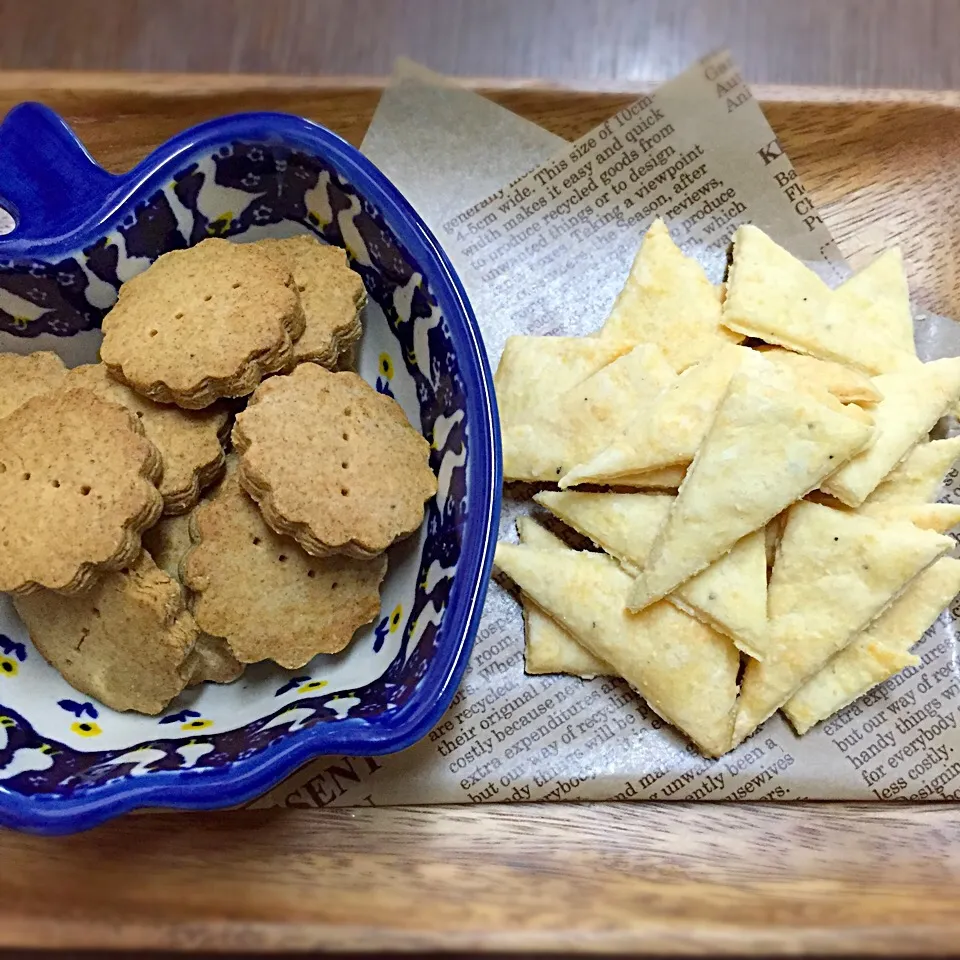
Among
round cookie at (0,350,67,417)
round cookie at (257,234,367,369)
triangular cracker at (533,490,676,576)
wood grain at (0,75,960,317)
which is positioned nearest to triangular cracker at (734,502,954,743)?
Result: triangular cracker at (533,490,676,576)

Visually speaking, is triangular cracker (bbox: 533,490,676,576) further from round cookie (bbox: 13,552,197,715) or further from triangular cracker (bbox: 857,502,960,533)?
round cookie (bbox: 13,552,197,715)

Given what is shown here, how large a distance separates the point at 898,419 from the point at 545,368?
0.29 metres

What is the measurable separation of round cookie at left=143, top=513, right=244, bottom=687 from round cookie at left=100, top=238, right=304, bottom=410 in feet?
0.34

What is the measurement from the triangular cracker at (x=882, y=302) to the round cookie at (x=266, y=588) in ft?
1.48

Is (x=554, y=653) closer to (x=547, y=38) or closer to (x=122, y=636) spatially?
(x=122, y=636)

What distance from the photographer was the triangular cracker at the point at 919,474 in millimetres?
754

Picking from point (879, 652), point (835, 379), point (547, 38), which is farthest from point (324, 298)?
point (547, 38)

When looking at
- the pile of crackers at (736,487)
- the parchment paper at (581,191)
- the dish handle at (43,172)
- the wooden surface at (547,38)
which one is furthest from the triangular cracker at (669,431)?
the wooden surface at (547,38)

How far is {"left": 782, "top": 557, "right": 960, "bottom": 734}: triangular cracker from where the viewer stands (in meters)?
0.73

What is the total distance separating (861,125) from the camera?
0.86 meters

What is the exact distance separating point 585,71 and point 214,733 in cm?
86

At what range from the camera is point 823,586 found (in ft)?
2.35

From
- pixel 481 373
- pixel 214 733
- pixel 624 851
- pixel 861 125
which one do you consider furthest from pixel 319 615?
pixel 861 125

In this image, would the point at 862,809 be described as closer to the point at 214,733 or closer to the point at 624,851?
the point at 624,851
